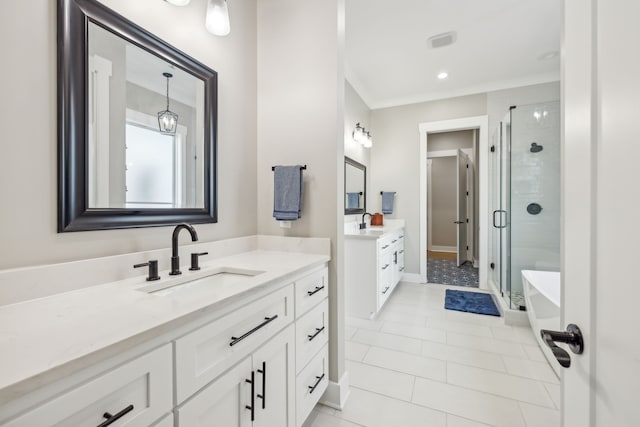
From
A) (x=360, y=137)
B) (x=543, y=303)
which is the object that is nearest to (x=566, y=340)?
(x=543, y=303)

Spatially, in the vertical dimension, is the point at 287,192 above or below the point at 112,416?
above

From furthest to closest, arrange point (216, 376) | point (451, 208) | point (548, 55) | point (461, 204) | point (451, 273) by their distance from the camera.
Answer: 1. point (451, 208)
2. point (461, 204)
3. point (451, 273)
4. point (548, 55)
5. point (216, 376)

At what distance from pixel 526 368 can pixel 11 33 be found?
3.27 m

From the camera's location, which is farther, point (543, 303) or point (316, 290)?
point (543, 303)

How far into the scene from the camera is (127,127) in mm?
1165

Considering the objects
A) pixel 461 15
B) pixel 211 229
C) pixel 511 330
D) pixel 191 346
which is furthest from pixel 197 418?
pixel 461 15

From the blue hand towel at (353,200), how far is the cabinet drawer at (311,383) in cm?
214

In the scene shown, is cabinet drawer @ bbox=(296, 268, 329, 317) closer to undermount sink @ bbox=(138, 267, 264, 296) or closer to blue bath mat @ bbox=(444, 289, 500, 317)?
undermount sink @ bbox=(138, 267, 264, 296)

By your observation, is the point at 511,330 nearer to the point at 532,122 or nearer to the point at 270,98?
the point at 532,122

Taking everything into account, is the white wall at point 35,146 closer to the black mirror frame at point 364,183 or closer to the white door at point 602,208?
the white door at point 602,208

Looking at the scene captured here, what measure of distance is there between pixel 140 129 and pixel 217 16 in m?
0.66

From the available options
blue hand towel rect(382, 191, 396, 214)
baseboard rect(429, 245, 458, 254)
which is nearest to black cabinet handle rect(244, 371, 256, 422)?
blue hand towel rect(382, 191, 396, 214)

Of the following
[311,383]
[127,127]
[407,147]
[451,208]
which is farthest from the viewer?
[451,208]

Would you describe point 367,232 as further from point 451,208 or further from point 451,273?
point 451,208
